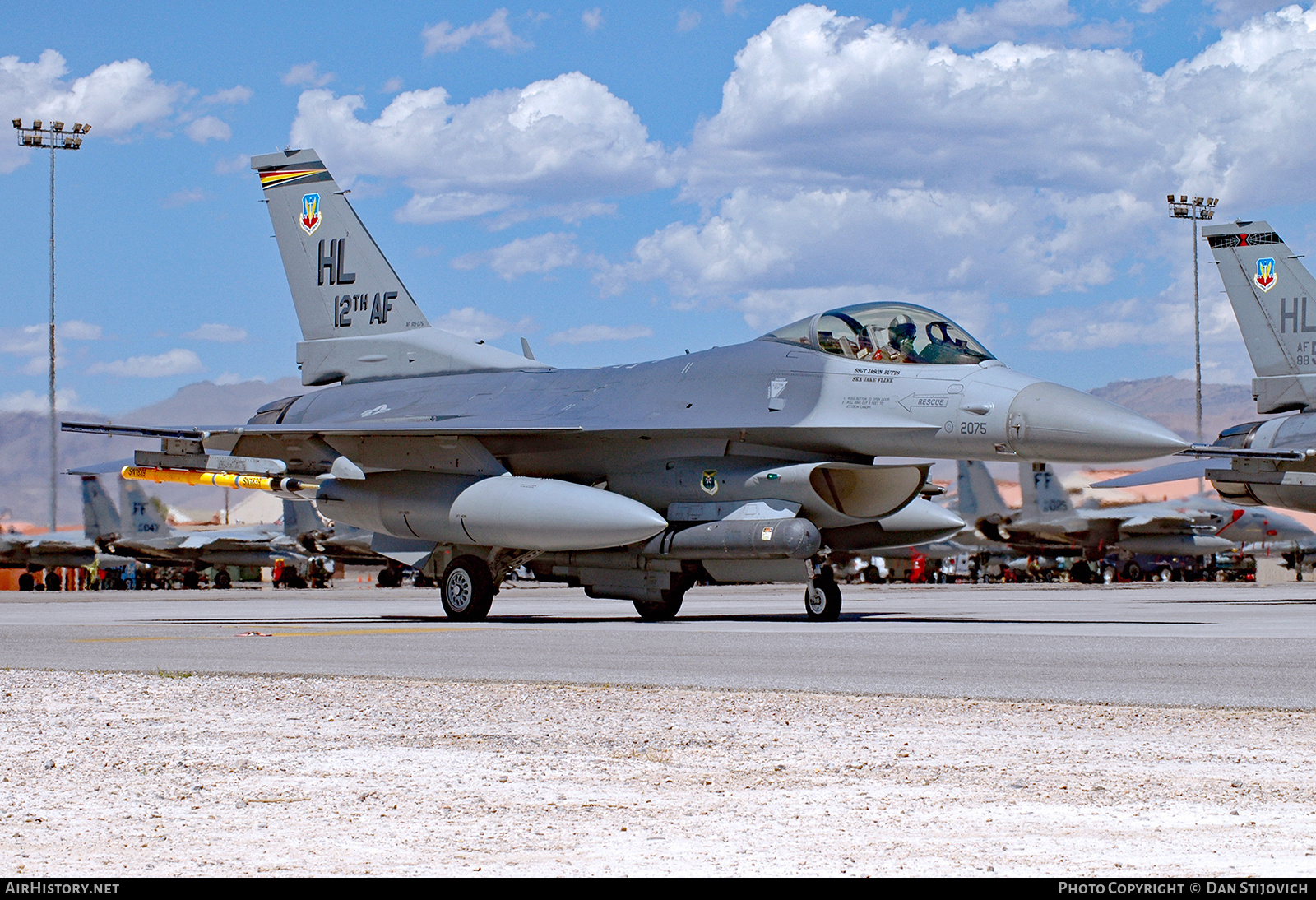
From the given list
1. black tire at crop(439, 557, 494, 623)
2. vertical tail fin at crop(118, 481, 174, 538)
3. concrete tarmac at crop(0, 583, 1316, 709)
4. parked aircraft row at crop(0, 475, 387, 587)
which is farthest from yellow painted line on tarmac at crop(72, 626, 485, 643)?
vertical tail fin at crop(118, 481, 174, 538)

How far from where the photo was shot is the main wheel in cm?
1608

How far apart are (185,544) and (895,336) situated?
128 ft

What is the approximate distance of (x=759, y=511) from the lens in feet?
50.0

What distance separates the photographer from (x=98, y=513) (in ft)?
163

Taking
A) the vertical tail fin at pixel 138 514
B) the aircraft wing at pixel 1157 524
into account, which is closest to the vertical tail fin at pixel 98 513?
the vertical tail fin at pixel 138 514

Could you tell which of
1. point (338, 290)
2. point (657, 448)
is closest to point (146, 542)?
point (338, 290)

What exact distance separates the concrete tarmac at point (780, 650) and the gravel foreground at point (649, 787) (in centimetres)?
110

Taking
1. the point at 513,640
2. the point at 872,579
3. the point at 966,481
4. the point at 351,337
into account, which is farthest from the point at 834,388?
the point at 872,579

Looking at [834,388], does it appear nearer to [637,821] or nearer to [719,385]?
[719,385]

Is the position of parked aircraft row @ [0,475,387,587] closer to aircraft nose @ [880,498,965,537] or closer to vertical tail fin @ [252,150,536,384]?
vertical tail fin @ [252,150,536,384]

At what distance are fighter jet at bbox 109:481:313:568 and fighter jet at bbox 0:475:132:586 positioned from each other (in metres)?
1.07

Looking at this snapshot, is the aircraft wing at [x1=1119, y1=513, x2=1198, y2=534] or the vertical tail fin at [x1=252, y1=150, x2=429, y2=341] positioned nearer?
the vertical tail fin at [x1=252, y1=150, x2=429, y2=341]

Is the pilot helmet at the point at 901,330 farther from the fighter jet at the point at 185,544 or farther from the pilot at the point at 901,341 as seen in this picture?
the fighter jet at the point at 185,544
